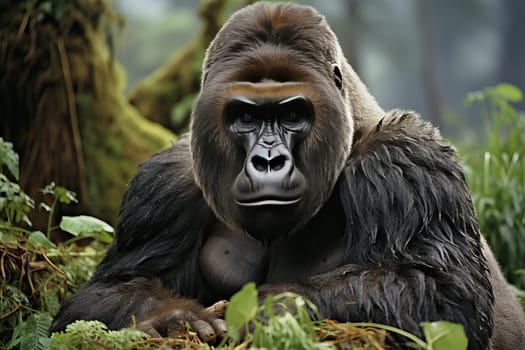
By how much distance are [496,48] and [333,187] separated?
22.0m

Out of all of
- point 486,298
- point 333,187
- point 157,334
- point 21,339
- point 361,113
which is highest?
point 361,113

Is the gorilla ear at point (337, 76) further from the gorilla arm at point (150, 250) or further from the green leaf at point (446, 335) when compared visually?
the green leaf at point (446, 335)

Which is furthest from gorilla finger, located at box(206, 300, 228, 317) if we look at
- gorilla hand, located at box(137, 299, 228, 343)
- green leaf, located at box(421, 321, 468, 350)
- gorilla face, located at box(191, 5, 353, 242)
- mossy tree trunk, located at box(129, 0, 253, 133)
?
mossy tree trunk, located at box(129, 0, 253, 133)

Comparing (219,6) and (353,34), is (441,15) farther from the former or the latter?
(219,6)

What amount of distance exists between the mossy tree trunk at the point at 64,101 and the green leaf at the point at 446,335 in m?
3.25

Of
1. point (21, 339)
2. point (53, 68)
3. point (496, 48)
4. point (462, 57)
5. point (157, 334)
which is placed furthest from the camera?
point (462, 57)

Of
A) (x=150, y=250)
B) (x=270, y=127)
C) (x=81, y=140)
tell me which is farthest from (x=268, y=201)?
(x=81, y=140)

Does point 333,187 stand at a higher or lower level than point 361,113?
lower

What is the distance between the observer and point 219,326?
2982mm

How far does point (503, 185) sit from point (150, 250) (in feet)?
7.68

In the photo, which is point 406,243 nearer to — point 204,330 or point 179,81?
point 204,330

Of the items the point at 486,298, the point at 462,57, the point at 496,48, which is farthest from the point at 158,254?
the point at 462,57

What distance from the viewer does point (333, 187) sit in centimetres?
339

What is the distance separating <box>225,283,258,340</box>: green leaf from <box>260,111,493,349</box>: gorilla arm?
25.0 inches
